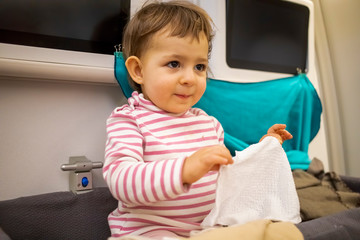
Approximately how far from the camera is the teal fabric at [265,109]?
994 mm

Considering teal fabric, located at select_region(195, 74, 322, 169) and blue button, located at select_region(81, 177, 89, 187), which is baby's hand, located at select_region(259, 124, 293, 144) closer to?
teal fabric, located at select_region(195, 74, 322, 169)

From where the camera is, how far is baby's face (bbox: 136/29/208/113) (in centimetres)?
64

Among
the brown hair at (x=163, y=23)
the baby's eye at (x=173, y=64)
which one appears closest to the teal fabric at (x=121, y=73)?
the brown hair at (x=163, y=23)

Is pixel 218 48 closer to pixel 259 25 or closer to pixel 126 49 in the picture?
pixel 259 25

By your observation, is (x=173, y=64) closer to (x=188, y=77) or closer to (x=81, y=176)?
(x=188, y=77)

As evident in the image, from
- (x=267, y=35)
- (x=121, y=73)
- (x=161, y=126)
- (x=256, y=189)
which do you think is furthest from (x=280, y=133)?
(x=267, y=35)

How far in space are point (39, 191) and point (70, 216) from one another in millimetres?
191

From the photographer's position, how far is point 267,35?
1.17m

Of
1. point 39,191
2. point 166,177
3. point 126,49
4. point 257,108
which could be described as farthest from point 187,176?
point 257,108

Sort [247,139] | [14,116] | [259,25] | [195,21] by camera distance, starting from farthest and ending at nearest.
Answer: [259,25] → [247,139] → [14,116] → [195,21]

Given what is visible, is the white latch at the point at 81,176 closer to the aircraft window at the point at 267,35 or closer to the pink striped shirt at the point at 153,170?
the pink striped shirt at the point at 153,170

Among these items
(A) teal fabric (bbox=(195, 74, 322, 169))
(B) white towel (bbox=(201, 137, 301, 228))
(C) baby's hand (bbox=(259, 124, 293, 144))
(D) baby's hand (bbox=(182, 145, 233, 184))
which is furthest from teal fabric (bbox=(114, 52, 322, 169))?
(D) baby's hand (bbox=(182, 145, 233, 184))

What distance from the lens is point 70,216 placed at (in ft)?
2.36

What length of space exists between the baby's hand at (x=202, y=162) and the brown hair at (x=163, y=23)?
0.28 meters
